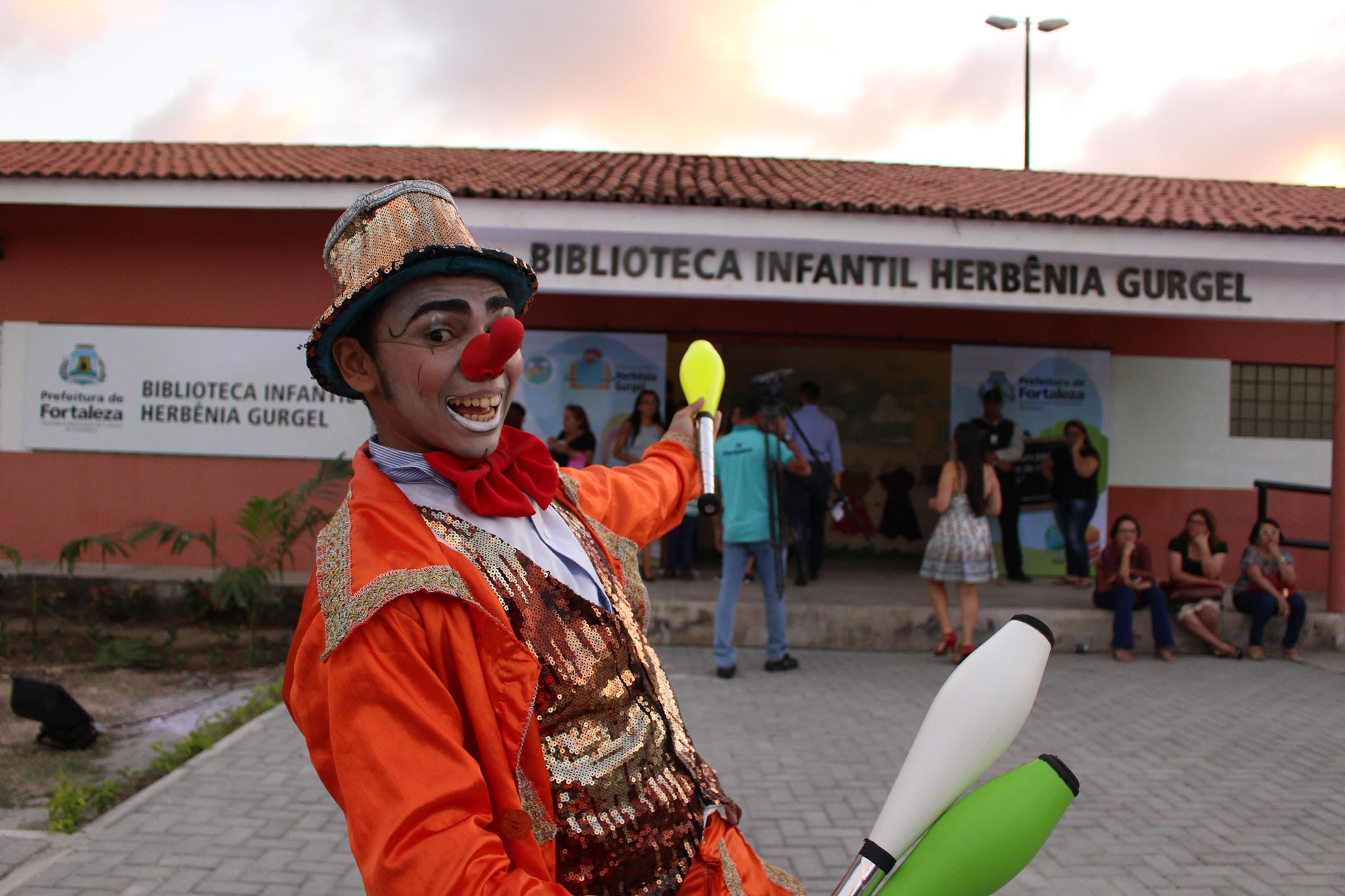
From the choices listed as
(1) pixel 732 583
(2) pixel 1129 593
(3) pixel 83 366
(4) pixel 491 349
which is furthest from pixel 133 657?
(2) pixel 1129 593

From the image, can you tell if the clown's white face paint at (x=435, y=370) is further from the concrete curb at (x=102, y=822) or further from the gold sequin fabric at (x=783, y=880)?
the concrete curb at (x=102, y=822)

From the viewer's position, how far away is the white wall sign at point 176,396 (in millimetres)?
9141

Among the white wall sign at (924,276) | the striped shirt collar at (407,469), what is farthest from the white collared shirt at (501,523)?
the white wall sign at (924,276)

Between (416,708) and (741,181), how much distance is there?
29.0 ft


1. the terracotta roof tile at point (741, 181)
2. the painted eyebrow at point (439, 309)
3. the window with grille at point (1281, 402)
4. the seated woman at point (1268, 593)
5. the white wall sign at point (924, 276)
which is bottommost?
the seated woman at point (1268, 593)

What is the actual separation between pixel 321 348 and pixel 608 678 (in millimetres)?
672

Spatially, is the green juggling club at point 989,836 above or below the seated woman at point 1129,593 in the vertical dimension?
above

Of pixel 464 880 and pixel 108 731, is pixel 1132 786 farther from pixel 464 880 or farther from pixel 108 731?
pixel 108 731

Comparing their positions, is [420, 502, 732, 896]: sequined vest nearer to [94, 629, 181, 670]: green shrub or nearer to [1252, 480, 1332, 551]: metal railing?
[94, 629, 181, 670]: green shrub

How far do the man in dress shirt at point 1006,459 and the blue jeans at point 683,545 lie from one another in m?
3.01

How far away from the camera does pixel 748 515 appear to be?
661cm

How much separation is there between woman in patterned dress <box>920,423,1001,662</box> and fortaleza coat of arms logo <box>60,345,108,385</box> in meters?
7.59

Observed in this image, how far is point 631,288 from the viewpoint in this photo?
7.95 metres

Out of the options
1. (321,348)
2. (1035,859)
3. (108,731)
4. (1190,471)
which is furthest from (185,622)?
(1190,471)
